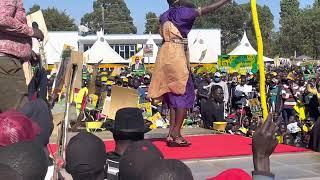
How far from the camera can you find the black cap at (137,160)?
2172mm

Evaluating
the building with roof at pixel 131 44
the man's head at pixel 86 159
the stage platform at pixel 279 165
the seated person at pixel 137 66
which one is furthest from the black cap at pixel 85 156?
the seated person at pixel 137 66

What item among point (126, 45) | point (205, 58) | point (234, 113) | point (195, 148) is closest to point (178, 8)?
point (195, 148)

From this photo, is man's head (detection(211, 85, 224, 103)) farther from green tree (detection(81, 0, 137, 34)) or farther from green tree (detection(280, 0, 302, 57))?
green tree (detection(81, 0, 137, 34))

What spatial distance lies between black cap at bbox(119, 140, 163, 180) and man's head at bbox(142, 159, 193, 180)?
0.26 m

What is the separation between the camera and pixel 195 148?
5.38m

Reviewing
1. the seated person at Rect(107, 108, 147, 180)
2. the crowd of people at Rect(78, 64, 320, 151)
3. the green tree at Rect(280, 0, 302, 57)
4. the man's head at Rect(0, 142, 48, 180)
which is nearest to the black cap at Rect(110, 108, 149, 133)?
the seated person at Rect(107, 108, 147, 180)

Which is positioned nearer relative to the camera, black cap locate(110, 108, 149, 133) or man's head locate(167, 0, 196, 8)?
black cap locate(110, 108, 149, 133)

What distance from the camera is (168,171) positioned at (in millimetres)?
1775

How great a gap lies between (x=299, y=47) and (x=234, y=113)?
5066 centimetres

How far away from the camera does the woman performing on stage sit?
17.1 ft

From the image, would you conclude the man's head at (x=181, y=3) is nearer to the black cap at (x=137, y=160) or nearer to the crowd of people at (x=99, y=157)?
the crowd of people at (x=99, y=157)

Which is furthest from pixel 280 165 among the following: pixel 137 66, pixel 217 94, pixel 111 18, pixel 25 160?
pixel 111 18

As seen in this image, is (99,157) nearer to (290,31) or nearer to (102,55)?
(102,55)

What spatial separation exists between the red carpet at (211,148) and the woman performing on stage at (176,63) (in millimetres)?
184
